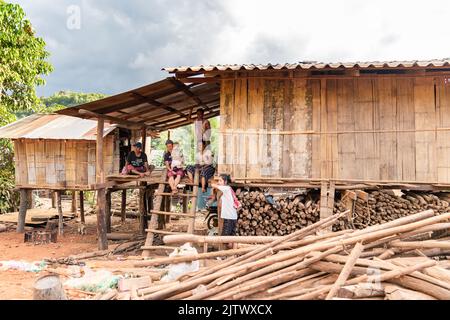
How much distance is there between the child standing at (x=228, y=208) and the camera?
7.00m

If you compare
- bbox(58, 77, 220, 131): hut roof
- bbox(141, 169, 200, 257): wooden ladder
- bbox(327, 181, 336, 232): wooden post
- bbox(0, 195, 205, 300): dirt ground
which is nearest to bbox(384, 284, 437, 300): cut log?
bbox(327, 181, 336, 232): wooden post

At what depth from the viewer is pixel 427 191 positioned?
7465 mm

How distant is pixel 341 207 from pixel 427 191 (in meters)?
1.88

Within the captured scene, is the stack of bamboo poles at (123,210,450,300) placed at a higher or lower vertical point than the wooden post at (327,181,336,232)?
lower

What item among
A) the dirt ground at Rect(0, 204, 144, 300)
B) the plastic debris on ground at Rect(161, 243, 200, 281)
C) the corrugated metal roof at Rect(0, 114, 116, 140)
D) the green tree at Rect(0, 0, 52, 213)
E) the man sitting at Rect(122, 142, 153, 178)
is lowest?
the dirt ground at Rect(0, 204, 144, 300)

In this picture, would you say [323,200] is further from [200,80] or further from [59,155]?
[59,155]

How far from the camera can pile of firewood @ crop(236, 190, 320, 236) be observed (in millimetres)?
7492

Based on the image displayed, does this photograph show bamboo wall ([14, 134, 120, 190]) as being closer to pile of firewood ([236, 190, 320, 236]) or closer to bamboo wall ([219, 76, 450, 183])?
bamboo wall ([219, 76, 450, 183])

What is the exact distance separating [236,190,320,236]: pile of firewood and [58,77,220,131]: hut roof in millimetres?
2807

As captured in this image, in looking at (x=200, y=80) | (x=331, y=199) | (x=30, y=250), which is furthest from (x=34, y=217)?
(x=331, y=199)

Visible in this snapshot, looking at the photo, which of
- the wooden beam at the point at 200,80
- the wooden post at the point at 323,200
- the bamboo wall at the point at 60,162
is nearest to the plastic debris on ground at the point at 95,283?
the wooden beam at the point at 200,80

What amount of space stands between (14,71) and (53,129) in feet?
10.1
